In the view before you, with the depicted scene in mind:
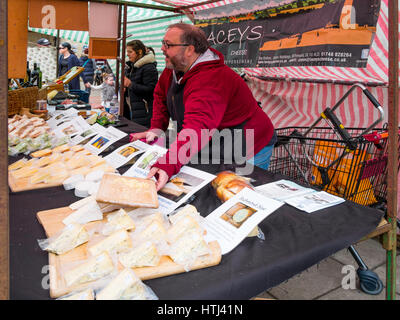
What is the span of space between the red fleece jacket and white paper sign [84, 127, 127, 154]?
0.57 metres

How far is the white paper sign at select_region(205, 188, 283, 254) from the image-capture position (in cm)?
133

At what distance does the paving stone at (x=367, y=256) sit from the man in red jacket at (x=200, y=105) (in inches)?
50.4

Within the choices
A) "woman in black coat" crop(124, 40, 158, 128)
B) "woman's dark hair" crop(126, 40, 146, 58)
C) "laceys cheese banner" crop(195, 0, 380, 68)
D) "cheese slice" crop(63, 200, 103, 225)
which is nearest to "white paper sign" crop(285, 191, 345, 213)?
"cheese slice" crop(63, 200, 103, 225)

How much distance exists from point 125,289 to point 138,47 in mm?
4506

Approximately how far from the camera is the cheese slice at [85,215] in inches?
56.7

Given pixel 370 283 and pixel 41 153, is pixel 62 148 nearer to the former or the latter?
pixel 41 153

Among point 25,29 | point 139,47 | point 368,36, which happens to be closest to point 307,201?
point 25,29

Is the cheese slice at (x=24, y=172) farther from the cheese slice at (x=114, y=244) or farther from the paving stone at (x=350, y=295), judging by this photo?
the paving stone at (x=350, y=295)

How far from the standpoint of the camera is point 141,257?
3.75 ft

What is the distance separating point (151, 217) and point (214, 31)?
A: 178 inches

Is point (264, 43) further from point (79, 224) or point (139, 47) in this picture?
point (79, 224)

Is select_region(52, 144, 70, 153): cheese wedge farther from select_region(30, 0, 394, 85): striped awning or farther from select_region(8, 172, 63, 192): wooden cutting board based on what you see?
select_region(30, 0, 394, 85): striped awning
